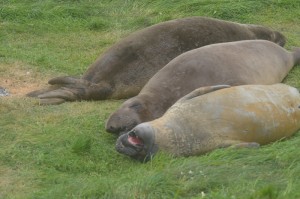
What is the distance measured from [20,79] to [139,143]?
323cm

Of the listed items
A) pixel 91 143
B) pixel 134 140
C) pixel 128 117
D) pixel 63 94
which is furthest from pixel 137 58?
pixel 134 140

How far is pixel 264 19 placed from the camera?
11398mm

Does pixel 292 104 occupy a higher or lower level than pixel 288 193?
lower

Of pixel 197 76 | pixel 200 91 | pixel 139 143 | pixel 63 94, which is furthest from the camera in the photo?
pixel 63 94

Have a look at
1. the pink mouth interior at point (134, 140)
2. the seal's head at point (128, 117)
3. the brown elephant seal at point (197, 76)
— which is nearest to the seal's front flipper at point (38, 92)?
the brown elephant seal at point (197, 76)

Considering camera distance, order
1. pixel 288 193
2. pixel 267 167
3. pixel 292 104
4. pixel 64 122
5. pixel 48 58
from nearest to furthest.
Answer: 1. pixel 288 193
2. pixel 267 167
3. pixel 292 104
4. pixel 64 122
5. pixel 48 58

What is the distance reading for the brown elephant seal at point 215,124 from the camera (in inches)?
241

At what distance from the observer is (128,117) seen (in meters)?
6.89

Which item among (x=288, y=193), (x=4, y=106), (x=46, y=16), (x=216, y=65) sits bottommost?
(x=46, y=16)

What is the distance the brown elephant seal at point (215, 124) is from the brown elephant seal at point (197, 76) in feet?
1.68

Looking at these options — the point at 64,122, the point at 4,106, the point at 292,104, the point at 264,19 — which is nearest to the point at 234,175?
the point at 292,104

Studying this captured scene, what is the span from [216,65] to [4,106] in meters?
2.18

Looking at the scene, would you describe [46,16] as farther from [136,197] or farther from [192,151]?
[136,197]

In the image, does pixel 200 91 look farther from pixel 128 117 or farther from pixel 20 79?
pixel 20 79
